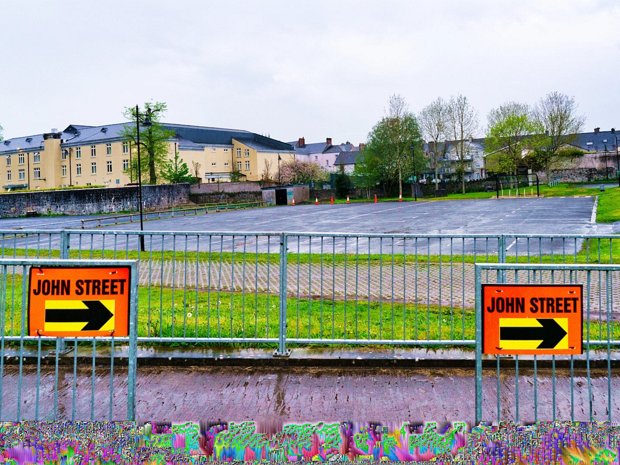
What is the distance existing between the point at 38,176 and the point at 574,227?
8761 cm

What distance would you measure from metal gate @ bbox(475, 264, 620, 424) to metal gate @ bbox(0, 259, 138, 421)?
9.20 ft

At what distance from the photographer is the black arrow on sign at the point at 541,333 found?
4.24 m

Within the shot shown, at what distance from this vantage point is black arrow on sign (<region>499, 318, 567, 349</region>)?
4.24m

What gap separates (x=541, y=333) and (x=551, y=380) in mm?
2192

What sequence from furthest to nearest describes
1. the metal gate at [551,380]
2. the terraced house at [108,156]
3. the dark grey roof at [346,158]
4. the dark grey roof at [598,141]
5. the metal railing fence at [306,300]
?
the dark grey roof at [346,158] < the dark grey roof at [598,141] < the terraced house at [108,156] < the metal railing fence at [306,300] < the metal gate at [551,380]

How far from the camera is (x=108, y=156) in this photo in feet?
283

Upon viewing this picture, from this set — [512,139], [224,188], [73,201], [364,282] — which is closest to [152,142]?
[224,188]

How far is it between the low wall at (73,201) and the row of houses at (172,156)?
17702 millimetres

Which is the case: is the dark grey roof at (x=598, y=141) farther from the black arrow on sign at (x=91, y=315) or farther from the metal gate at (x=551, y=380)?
the black arrow on sign at (x=91, y=315)

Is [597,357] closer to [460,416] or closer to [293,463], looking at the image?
[460,416]

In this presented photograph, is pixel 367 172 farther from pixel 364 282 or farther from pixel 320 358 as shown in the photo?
pixel 320 358

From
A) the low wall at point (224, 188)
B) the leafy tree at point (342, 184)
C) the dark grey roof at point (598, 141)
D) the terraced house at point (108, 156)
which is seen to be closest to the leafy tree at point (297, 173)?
the terraced house at point (108, 156)

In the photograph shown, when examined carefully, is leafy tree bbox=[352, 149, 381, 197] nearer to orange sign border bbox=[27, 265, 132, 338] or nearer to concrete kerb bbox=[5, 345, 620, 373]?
concrete kerb bbox=[5, 345, 620, 373]

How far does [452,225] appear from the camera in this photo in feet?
90.7
